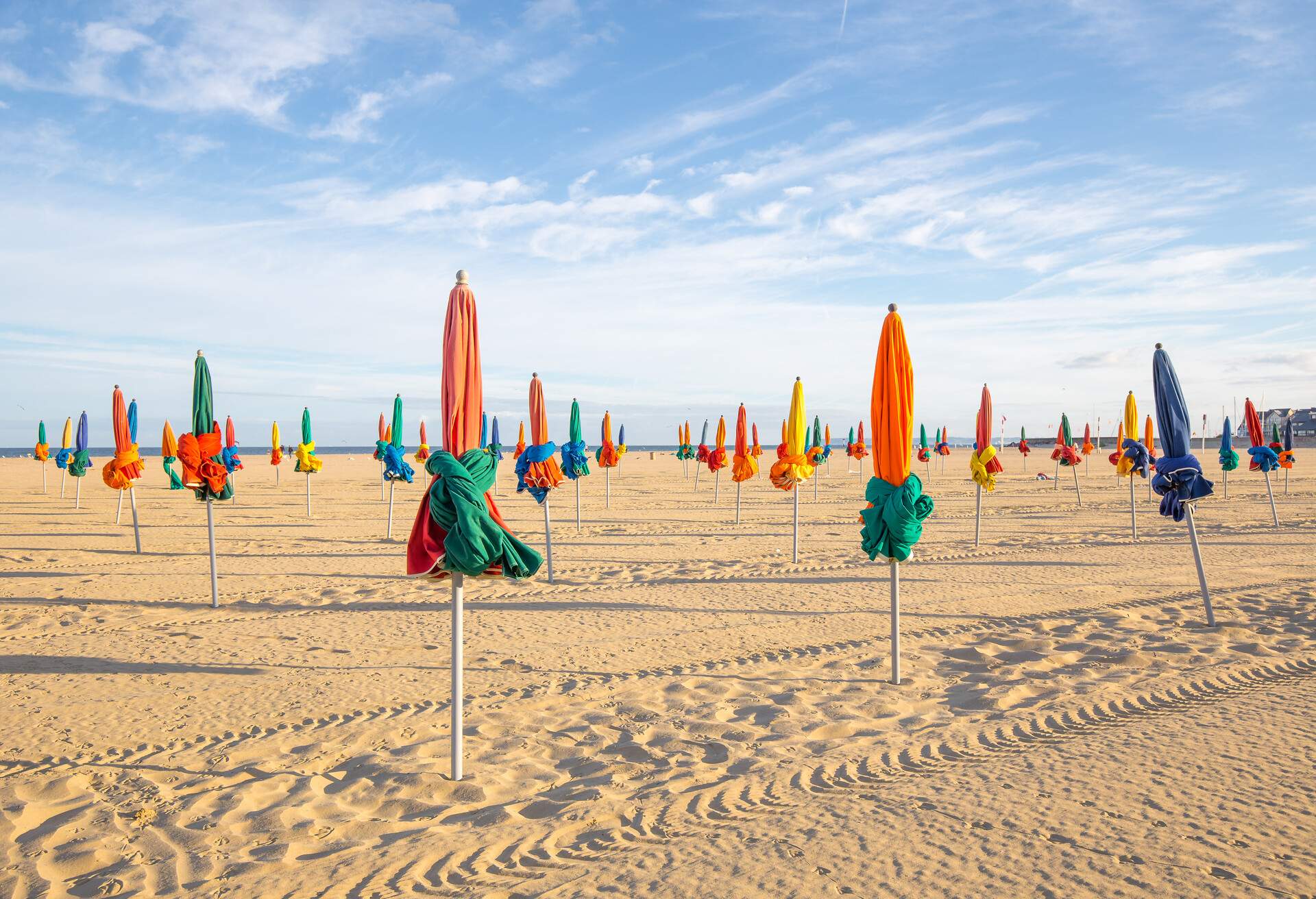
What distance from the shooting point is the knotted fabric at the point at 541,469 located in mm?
11867

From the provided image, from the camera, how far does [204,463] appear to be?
1026 cm

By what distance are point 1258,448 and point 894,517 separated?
16.8 metres

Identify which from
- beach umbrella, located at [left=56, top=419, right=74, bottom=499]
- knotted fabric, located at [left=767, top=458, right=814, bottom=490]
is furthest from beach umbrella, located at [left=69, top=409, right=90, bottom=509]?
knotted fabric, located at [left=767, top=458, right=814, bottom=490]

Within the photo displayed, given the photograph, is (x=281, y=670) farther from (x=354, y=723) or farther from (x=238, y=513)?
(x=238, y=513)

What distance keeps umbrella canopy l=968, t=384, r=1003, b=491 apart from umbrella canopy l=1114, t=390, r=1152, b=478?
248 centimetres

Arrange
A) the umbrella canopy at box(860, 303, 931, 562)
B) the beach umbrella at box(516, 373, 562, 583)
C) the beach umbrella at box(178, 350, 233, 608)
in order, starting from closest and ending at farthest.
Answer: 1. the umbrella canopy at box(860, 303, 931, 562)
2. the beach umbrella at box(178, 350, 233, 608)
3. the beach umbrella at box(516, 373, 562, 583)

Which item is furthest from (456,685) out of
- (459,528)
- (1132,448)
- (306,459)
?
(306,459)

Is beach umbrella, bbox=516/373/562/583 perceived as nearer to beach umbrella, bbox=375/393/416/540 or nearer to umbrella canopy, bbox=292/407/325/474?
beach umbrella, bbox=375/393/416/540

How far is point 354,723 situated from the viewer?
624 cm

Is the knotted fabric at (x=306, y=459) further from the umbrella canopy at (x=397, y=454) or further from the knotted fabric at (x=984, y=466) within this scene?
the knotted fabric at (x=984, y=466)

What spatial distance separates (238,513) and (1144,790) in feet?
80.6

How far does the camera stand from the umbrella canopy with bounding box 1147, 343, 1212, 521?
859 centimetres

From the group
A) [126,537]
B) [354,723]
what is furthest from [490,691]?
[126,537]

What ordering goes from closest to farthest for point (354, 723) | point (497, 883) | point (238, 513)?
1. point (497, 883)
2. point (354, 723)
3. point (238, 513)
